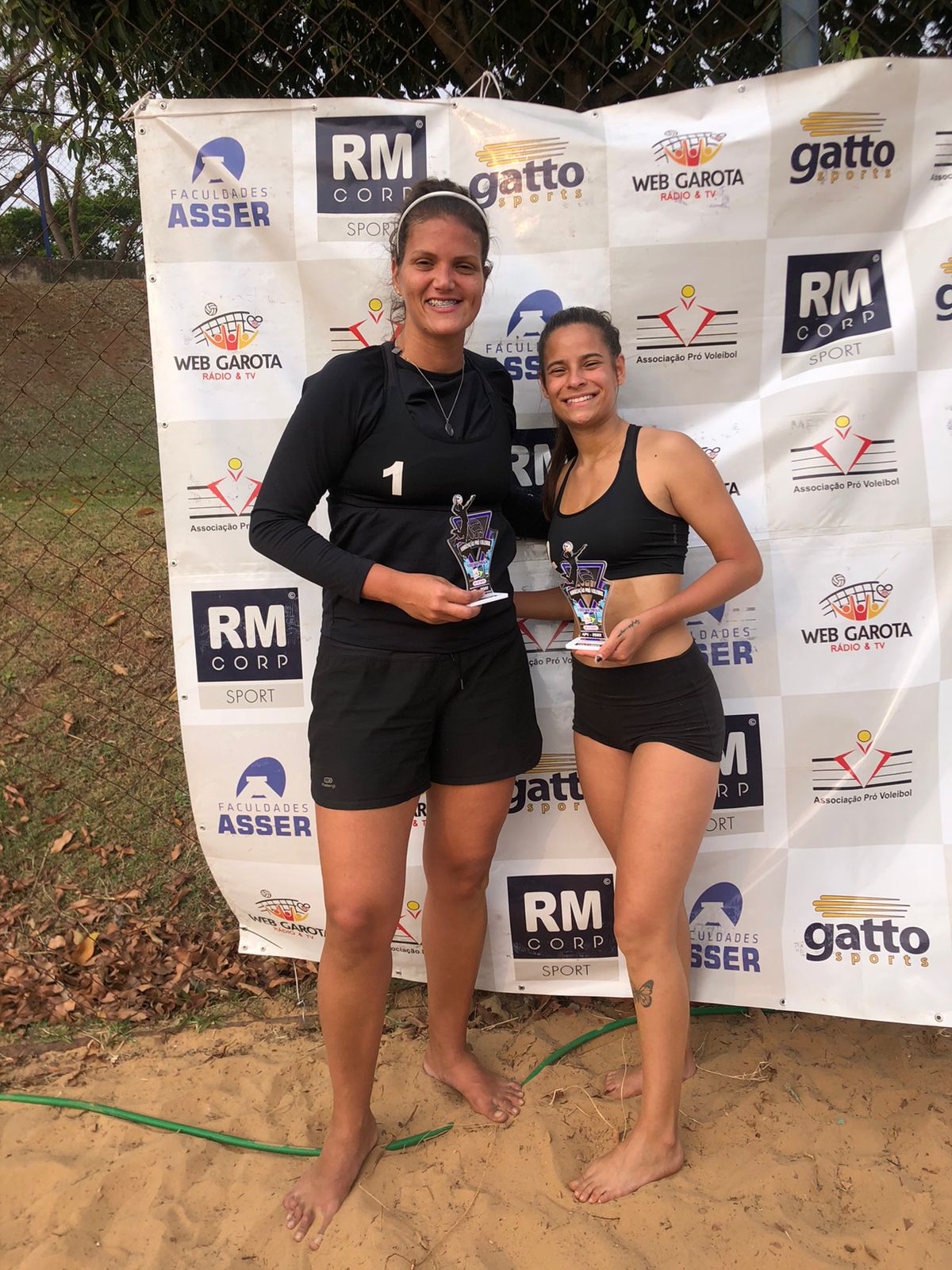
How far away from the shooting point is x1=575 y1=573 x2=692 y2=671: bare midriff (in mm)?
2281

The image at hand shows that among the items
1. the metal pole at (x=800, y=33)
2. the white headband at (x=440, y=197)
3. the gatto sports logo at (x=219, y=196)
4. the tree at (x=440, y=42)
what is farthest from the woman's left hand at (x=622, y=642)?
the tree at (x=440, y=42)

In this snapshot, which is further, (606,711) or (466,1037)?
(466,1037)

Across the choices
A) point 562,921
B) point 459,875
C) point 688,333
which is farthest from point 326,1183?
point 688,333

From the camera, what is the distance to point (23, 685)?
434cm

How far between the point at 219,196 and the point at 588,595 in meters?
1.74

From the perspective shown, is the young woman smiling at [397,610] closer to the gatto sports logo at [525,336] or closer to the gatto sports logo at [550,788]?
the gatto sports logo at [525,336]

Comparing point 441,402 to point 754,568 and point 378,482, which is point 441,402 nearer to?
point 378,482

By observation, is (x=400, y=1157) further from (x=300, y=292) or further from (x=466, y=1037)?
(x=300, y=292)

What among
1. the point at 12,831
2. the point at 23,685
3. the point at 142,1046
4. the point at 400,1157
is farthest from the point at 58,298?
the point at 400,1157

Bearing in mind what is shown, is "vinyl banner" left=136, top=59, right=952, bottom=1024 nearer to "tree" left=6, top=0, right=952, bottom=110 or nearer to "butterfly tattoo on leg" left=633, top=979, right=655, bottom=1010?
"butterfly tattoo on leg" left=633, top=979, right=655, bottom=1010

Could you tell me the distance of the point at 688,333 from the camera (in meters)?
2.76

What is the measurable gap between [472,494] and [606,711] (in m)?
0.69

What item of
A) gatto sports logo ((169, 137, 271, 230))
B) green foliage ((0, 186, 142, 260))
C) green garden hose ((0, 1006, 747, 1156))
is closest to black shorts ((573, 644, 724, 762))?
green garden hose ((0, 1006, 747, 1156))

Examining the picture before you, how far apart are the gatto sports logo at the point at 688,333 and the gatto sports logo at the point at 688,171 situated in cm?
28
